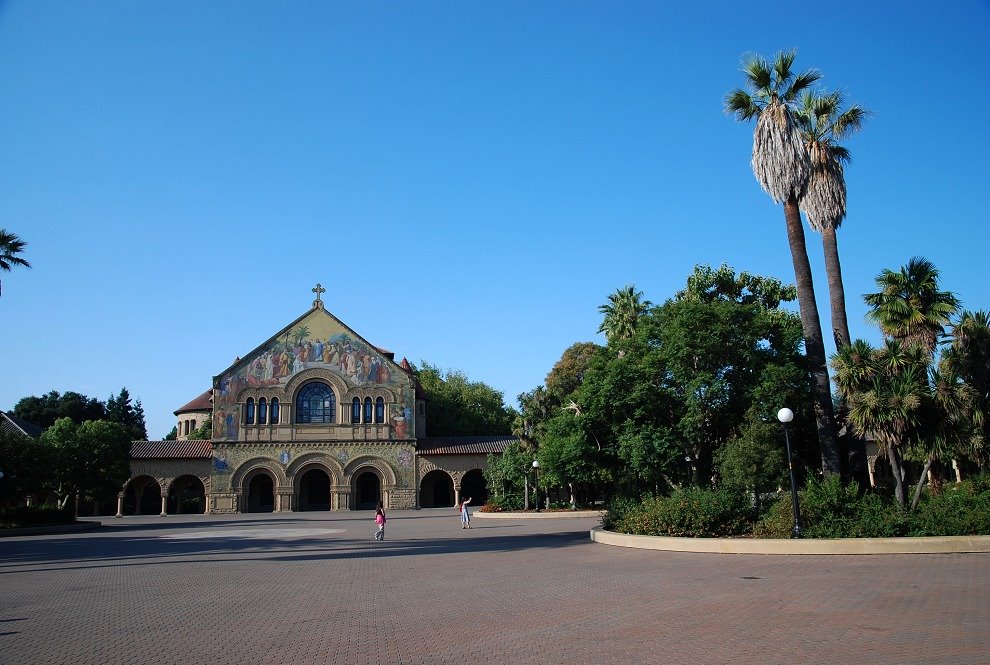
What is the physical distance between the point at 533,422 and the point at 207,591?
29899mm

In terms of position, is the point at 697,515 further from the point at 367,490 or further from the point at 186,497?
the point at 186,497

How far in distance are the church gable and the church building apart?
7cm

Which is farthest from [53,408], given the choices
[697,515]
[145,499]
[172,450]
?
[697,515]

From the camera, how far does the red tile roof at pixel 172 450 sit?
52.8 m

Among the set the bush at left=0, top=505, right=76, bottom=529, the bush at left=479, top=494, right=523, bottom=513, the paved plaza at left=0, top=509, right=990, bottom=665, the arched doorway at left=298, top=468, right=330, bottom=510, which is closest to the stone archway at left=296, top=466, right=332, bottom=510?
the arched doorway at left=298, top=468, right=330, bottom=510

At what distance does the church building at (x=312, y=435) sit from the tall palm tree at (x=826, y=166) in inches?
1262

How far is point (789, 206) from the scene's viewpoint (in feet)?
78.5

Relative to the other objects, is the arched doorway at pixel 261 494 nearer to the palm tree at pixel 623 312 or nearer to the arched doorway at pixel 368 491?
the arched doorway at pixel 368 491

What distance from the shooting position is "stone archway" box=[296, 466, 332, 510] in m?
54.4

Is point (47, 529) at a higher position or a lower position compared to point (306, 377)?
lower

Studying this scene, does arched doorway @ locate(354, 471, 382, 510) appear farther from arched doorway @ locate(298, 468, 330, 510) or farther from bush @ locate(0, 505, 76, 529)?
bush @ locate(0, 505, 76, 529)

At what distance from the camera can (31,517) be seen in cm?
3566

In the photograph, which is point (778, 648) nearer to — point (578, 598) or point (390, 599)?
point (578, 598)

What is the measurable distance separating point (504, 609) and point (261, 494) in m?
49.0
